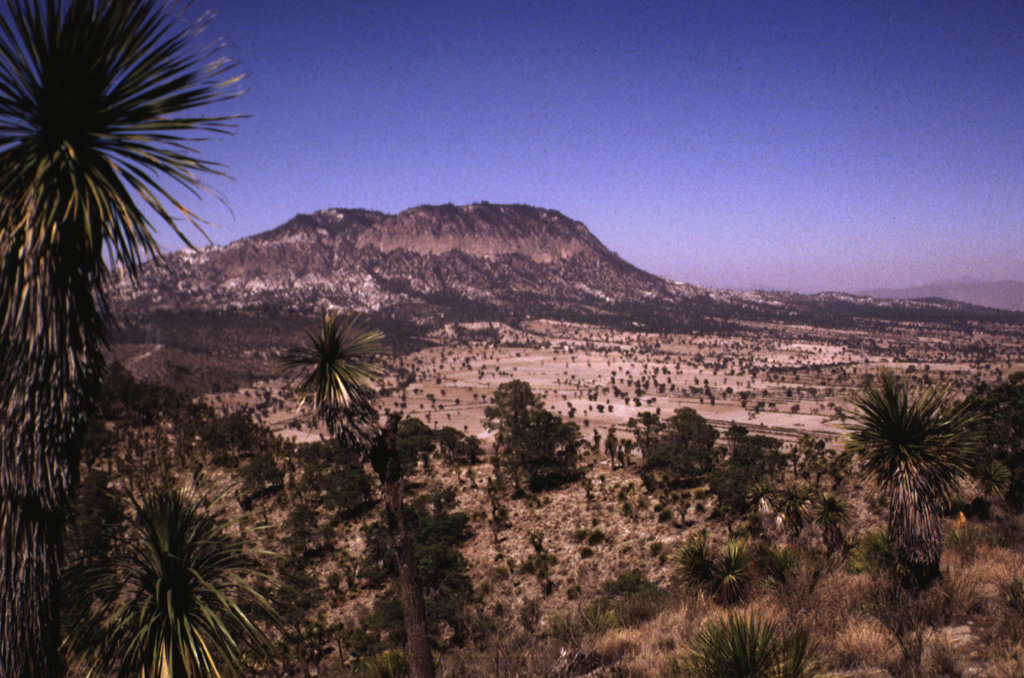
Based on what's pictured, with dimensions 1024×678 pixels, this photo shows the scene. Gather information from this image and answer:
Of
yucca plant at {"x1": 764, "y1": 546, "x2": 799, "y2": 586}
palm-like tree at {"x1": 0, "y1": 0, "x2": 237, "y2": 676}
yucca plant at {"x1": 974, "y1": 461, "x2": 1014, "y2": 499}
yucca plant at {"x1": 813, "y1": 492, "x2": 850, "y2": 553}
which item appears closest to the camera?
palm-like tree at {"x1": 0, "y1": 0, "x2": 237, "y2": 676}

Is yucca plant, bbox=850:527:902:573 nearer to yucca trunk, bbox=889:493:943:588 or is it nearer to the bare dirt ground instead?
yucca trunk, bbox=889:493:943:588

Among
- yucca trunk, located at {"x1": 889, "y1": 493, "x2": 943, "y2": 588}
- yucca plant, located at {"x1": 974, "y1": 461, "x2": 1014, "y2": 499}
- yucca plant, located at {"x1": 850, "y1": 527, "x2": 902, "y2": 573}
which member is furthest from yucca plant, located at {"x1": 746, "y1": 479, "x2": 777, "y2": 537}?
yucca trunk, located at {"x1": 889, "y1": 493, "x2": 943, "y2": 588}

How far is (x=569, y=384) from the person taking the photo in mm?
108875

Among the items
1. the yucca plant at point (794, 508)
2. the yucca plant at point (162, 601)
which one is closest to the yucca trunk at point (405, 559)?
the yucca plant at point (162, 601)

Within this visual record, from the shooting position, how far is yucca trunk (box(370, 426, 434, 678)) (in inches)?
374

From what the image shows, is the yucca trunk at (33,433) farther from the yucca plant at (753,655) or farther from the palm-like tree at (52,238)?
the yucca plant at (753,655)

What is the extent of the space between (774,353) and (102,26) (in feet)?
565

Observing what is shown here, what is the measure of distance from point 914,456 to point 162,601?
11.9 metres

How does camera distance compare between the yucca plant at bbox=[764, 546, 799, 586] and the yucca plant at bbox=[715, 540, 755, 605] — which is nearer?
the yucca plant at bbox=[764, 546, 799, 586]

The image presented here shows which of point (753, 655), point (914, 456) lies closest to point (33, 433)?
point (753, 655)

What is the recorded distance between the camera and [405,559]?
33.4ft

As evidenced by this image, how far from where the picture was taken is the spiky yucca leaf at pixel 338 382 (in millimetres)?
10477

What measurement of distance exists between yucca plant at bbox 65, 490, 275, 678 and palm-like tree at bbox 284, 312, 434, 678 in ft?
12.7

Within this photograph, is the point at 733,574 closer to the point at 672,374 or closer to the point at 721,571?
the point at 721,571
